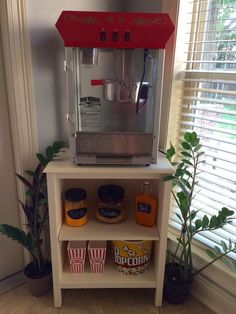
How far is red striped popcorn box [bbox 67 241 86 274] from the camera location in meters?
1.28

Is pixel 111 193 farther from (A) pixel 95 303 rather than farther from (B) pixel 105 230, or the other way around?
(A) pixel 95 303

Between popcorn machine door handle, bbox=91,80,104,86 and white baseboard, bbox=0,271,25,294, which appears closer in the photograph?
popcorn machine door handle, bbox=91,80,104,86

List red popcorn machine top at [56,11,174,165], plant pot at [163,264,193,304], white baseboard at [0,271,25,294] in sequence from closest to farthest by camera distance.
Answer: red popcorn machine top at [56,11,174,165] → plant pot at [163,264,193,304] → white baseboard at [0,271,25,294]

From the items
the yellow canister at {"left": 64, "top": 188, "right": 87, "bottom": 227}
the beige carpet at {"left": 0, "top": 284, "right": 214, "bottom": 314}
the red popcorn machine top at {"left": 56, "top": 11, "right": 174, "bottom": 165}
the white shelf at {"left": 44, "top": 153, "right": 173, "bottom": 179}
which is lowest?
the beige carpet at {"left": 0, "top": 284, "right": 214, "bottom": 314}

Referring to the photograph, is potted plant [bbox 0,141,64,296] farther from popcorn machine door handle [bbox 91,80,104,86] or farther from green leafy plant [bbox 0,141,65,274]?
popcorn machine door handle [bbox 91,80,104,86]

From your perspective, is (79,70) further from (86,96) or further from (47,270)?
(47,270)

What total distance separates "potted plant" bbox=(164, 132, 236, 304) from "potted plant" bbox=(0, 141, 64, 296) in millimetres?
568

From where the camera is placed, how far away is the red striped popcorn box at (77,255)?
1.28 m

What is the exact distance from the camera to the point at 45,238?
1442 millimetres

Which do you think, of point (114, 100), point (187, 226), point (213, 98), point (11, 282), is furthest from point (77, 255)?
point (213, 98)

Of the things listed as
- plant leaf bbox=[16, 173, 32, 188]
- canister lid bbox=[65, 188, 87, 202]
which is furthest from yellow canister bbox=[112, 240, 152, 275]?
plant leaf bbox=[16, 173, 32, 188]

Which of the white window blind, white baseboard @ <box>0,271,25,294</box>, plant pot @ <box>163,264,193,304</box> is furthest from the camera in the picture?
white baseboard @ <box>0,271,25,294</box>

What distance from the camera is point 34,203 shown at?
124cm

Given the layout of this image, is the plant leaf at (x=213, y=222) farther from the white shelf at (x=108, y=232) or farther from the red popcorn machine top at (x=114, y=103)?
the red popcorn machine top at (x=114, y=103)
